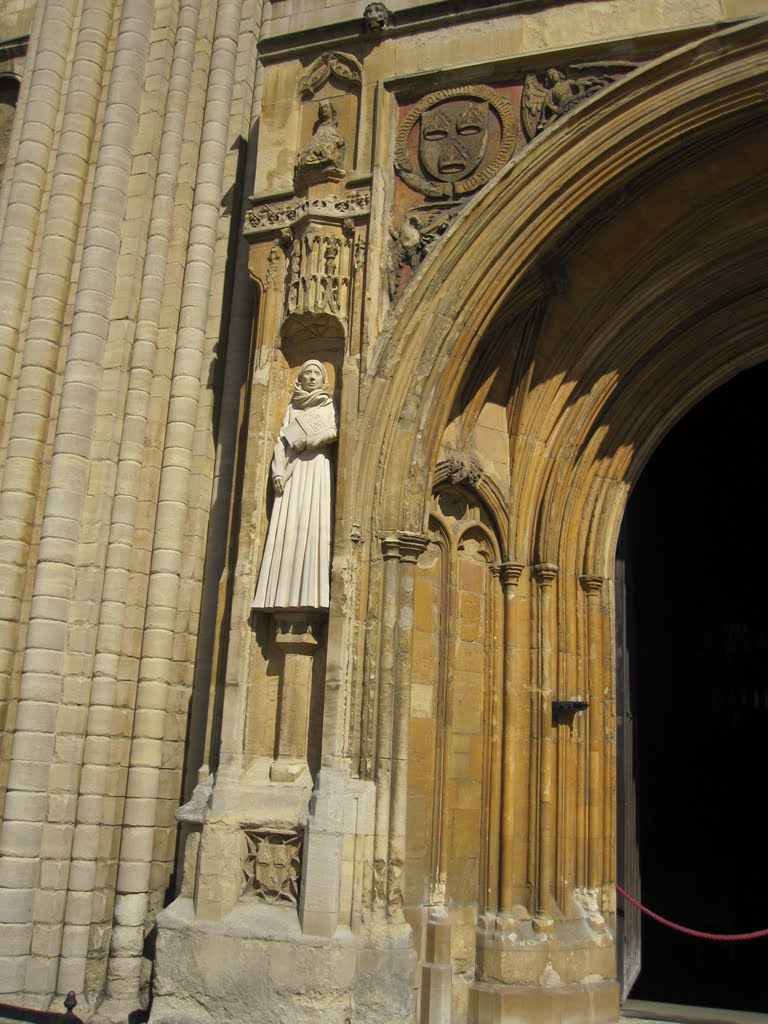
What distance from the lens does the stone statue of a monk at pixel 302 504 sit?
6.72 metres

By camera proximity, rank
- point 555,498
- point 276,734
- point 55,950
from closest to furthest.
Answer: point 276,734 < point 55,950 < point 555,498

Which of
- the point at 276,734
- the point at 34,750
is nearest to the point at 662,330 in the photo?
the point at 276,734

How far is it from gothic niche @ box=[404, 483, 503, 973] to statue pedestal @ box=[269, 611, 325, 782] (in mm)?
759

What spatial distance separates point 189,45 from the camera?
936 centimetres

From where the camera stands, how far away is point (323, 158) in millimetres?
7441

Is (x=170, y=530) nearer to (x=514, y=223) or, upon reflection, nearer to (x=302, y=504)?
(x=302, y=504)

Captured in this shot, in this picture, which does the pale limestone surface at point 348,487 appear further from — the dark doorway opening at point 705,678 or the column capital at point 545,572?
the dark doorway opening at point 705,678

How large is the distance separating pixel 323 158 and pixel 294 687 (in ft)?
12.3

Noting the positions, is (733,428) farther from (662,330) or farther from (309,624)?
(309,624)

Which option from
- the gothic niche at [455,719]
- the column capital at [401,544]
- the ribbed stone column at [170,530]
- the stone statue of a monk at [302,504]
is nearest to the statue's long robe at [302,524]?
the stone statue of a monk at [302,504]

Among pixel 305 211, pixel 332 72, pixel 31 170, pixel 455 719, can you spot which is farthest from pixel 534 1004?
pixel 31 170

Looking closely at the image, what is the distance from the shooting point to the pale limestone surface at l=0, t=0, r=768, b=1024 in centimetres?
656

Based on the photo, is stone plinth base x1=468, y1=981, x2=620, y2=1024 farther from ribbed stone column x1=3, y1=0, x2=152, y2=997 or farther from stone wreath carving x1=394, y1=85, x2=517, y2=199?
stone wreath carving x1=394, y1=85, x2=517, y2=199

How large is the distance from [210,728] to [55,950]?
222 cm
